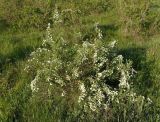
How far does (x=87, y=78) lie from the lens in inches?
364

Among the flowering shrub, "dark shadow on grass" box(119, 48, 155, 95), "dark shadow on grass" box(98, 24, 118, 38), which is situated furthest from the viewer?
"dark shadow on grass" box(98, 24, 118, 38)

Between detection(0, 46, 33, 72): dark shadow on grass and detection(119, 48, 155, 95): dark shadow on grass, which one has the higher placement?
detection(0, 46, 33, 72): dark shadow on grass

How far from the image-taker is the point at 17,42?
11531 mm

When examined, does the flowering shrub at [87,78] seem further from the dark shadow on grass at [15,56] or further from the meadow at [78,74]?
the dark shadow on grass at [15,56]

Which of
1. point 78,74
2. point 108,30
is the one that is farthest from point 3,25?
point 78,74

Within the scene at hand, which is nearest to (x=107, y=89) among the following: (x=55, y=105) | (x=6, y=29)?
(x=55, y=105)

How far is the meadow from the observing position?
865 centimetres

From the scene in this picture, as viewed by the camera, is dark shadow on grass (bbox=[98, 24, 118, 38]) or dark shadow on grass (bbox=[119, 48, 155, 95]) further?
dark shadow on grass (bbox=[98, 24, 118, 38])

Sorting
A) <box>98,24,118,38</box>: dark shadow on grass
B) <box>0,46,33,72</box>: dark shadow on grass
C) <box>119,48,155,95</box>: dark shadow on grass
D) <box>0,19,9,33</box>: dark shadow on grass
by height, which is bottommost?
<box>119,48,155,95</box>: dark shadow on grass

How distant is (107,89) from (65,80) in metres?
0.89

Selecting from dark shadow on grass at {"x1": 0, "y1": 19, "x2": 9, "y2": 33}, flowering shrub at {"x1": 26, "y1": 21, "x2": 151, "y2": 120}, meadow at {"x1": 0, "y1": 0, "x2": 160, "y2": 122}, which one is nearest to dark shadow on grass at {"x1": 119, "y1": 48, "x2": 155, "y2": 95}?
meadow at {"x1": 0, "y1": 0, "x2": 160, "y2": 122}

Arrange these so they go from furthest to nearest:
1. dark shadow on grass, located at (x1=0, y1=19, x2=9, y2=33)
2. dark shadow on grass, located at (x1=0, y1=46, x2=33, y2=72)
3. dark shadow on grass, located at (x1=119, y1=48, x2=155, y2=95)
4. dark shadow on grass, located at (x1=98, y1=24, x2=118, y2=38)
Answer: dark shadow on grass, located at (x1=0, y1=19, x2=9, y2=33) → dark shadow on grass, located at (x1=98, y1=24, x2=118, y2=38) → dark shadow on grass, located at (x1=0, y1=46, x2=33, y2=72) → dark shadow on grass, located at (x1=119, y1=48, x2=155, y2=95)

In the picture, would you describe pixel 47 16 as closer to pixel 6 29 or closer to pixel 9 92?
pixel 6 29

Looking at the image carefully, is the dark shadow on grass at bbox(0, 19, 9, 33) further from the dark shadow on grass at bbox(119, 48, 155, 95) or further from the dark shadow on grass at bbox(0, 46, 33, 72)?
the dark shadow on grass at bbox(119, 48, 155, 95)
